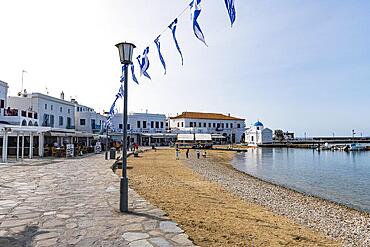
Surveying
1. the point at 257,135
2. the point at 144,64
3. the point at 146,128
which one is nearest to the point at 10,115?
the point at 144,64

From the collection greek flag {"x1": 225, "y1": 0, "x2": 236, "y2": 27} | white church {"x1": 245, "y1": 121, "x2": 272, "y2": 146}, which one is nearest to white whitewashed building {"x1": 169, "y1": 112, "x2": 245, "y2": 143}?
white church {"x1": 245, "y1": 121, "x2": 272, "y2": 146}

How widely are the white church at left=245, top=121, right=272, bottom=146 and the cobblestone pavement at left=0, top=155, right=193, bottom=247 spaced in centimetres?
8244

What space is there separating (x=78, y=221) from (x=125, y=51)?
12.2ft

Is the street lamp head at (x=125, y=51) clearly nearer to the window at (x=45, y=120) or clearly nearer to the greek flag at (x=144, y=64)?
the greek flag at (x=144, y=64)

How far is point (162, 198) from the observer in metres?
9.73

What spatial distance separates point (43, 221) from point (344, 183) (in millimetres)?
21582

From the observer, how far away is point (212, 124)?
3506 inches

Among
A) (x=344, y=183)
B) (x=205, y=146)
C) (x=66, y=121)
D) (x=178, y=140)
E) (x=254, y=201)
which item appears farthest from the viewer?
(x=178, y=140)

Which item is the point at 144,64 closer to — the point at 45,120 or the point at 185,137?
the point at 45,120

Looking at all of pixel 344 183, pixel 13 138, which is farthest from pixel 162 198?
pixel 13 138

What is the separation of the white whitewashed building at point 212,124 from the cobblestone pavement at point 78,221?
66896 mm

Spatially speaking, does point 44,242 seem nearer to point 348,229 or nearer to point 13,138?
point 348,229

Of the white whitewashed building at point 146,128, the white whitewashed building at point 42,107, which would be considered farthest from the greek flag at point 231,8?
the white whitewashed building at point 146,128

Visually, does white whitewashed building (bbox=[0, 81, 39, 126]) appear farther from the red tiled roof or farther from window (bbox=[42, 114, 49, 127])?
the red tiled roof
